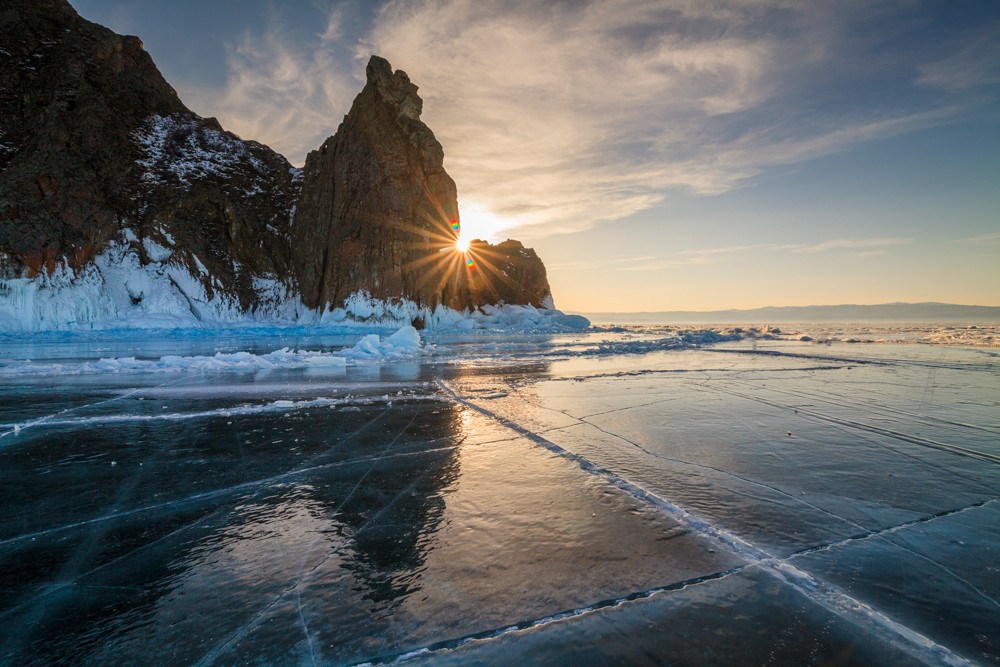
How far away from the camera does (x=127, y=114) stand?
145ft

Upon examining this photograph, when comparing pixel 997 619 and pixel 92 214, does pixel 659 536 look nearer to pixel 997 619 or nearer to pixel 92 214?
pixel 997 619

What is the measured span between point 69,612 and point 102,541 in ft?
2.71

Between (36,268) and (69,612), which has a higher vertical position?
(36,268)

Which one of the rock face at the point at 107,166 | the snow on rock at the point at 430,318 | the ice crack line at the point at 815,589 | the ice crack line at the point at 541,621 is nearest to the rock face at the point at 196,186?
the rock face at the point at 107,166

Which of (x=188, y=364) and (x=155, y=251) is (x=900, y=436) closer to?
(x=188, y=364)

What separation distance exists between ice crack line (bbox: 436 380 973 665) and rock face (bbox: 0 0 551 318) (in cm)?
4508

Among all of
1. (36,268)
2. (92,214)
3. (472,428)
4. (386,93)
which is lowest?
(472,428)

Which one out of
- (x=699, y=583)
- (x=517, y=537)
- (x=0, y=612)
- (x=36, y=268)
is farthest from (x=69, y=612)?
(x=36, y=268)

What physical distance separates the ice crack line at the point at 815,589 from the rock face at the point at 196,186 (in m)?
45.1

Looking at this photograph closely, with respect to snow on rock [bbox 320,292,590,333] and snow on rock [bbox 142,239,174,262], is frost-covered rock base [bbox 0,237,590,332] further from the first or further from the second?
snow on rock [bbox 320,292,590,333]

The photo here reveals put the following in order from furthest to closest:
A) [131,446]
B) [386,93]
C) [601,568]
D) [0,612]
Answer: [386,93] → [131,446] → [601,568] → [0,612]

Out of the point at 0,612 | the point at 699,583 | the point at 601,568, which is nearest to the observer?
the point at 0,612

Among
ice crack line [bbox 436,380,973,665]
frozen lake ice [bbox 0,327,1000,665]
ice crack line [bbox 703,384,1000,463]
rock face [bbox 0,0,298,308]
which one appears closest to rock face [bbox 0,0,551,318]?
rock face [bbox 0,0,298,308]

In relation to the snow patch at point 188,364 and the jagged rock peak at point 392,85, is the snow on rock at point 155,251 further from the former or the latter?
the snow patch at point 188,364
